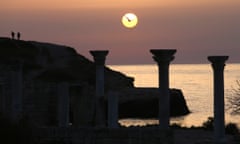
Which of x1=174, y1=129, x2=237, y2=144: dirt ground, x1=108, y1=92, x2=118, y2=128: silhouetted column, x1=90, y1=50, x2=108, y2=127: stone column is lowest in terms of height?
x1=174, y1=129, x2=237, y2=144: dirt ground

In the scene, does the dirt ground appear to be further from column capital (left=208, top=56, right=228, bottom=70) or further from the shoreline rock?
the shoreline rock

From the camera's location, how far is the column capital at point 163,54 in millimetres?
20767

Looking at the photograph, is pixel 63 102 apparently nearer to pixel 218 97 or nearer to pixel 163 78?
pixel 163 78

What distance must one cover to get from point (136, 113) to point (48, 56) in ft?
52.7

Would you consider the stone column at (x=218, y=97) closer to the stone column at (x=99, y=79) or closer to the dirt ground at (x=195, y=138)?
the dirt ground at (x=195, y=138)

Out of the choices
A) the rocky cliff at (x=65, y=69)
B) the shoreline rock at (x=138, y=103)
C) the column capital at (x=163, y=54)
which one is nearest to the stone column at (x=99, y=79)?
the column capital at (x=163, y=54)

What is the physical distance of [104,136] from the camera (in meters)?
19.2

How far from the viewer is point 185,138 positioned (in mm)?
24453

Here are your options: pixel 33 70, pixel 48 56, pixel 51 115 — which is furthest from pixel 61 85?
pixel 48 56

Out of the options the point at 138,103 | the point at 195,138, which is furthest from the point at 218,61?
the point at 138,103

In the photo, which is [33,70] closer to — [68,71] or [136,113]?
[68,71]

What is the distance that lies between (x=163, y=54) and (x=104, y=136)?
3.30 meters

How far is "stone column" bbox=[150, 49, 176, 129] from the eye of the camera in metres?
20.8

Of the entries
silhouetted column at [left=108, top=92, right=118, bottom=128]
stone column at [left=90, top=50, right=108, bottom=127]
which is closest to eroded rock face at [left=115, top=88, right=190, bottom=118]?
stone column at [left=90, top=50, right=108, bottom=127]
